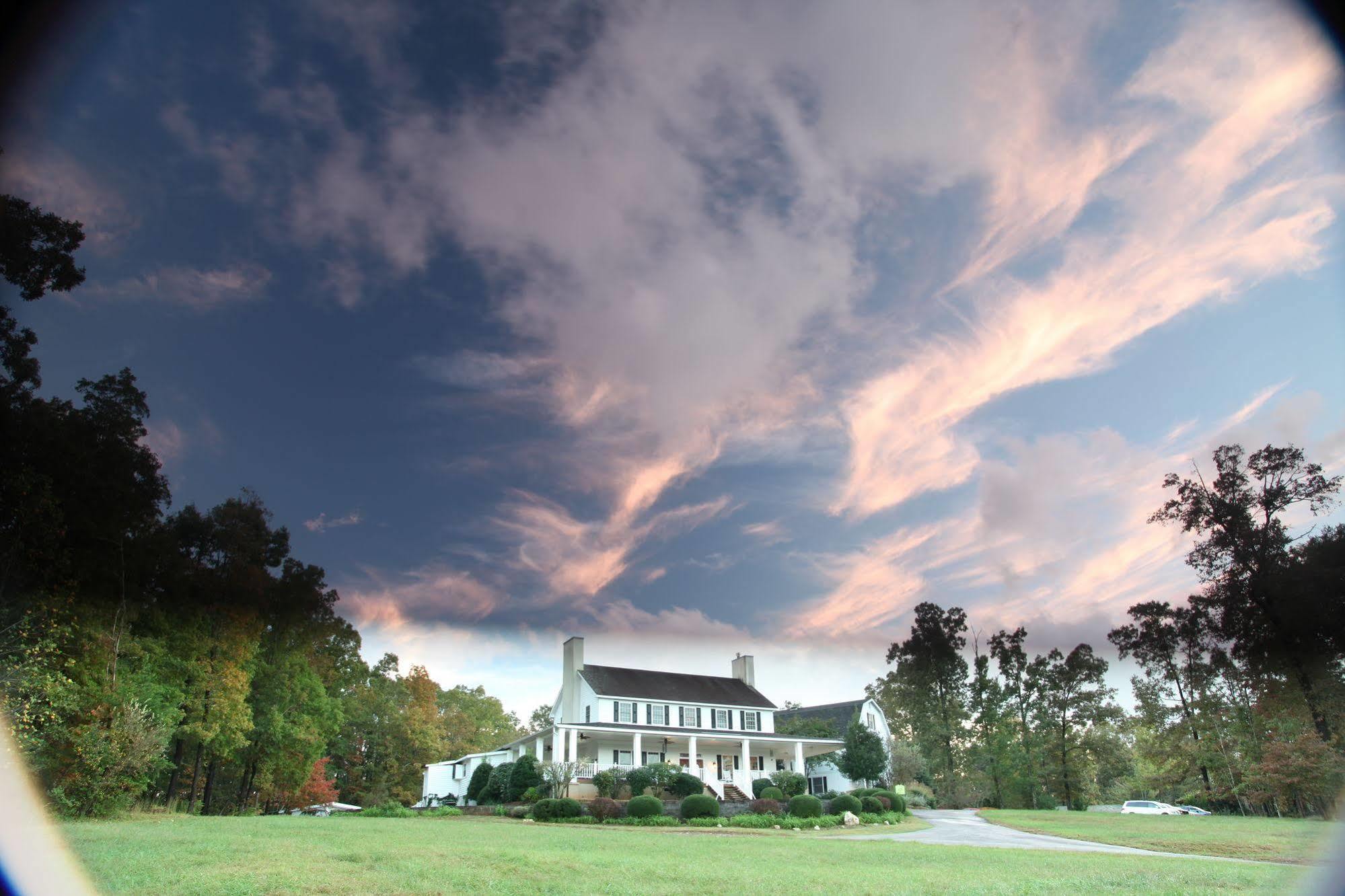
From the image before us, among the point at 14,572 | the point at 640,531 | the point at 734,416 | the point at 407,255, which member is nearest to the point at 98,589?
the point at 14,572

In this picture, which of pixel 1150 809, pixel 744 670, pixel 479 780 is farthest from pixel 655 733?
pixel 1150 809

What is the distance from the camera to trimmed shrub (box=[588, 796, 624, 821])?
2658 centimetres

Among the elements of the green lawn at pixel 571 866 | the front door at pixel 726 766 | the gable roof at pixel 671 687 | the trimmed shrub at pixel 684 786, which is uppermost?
the gable roof at pixel 671 687

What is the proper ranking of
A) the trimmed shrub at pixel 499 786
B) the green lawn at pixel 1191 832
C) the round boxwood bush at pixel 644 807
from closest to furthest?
the green lawn at pixel 1191 832, the round boxwood bush at pixel 644 807, the trimmed shrub at pixel 499 786

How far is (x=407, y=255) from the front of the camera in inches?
786

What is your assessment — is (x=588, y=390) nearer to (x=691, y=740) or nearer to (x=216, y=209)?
(x=216, y=209)

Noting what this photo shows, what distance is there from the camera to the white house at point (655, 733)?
122 feet

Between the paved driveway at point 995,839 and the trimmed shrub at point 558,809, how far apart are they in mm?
10417

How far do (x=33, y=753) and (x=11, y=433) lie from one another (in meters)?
7.82

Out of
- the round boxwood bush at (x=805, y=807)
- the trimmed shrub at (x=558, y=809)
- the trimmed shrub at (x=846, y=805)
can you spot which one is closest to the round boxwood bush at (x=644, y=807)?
the trimmed shrub at (x=558, y=809)

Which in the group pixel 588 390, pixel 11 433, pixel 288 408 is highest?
pixel 588 390

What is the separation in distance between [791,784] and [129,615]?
27207 mm

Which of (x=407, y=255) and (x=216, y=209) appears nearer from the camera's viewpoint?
(x=216, y=209)

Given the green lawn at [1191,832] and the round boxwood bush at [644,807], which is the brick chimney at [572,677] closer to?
the round boxwood bush at [644,807]
